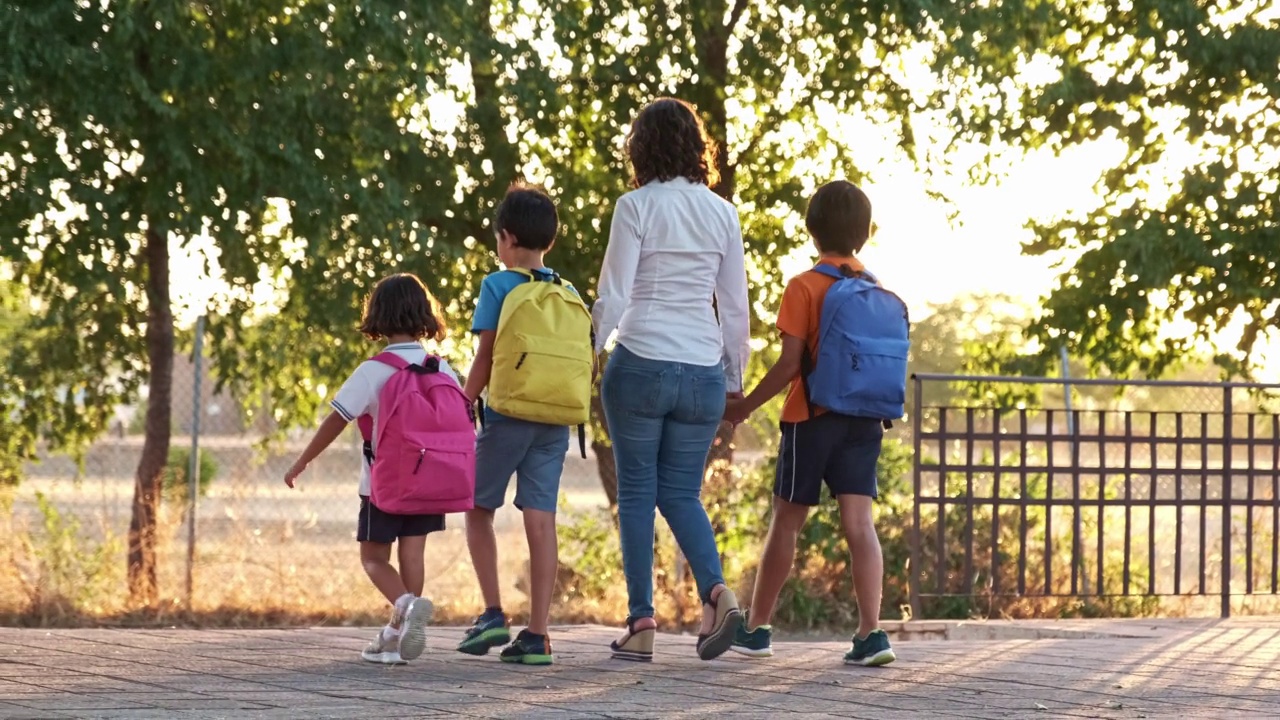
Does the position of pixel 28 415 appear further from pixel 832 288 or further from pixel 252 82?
pixel 832 288

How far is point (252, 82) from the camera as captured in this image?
1005 centimetres

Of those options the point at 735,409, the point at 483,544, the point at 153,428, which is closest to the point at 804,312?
the point at 735,409

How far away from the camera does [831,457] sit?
594 centimetres

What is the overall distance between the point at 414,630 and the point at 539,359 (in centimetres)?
99

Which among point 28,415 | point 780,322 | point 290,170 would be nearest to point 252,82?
point 290,170

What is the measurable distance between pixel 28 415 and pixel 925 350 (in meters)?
35.7

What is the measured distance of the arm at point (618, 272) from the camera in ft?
18.5

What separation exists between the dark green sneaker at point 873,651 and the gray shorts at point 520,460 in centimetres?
117

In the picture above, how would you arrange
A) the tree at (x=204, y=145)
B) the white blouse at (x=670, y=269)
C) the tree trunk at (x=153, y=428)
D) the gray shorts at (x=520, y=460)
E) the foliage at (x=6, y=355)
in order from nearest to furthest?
the white blouse at (x=670, y=269) < the gray shorts at (x=520, y=460) < the tree at (x=204, y=145) < the tree trunk at (x=153, y=428) < the foliage at (x=6, y=355)

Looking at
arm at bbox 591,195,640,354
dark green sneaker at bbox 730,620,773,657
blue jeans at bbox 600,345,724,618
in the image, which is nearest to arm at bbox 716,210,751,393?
blue jeans at bbox 600,345,724,618

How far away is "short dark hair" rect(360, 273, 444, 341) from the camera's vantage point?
5.99 m

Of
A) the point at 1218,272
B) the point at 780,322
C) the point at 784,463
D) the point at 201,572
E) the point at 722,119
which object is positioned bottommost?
the point at 201,572

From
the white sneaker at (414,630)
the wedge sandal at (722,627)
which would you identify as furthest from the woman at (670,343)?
the white sneaker at (414,630)

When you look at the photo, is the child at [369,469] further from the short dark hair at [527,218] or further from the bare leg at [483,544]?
the short dark hair at [527,218]
